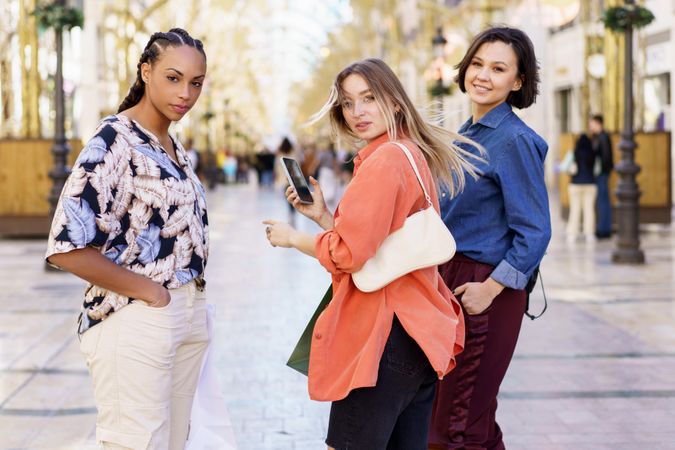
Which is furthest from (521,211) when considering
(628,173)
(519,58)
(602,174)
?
(602,174)

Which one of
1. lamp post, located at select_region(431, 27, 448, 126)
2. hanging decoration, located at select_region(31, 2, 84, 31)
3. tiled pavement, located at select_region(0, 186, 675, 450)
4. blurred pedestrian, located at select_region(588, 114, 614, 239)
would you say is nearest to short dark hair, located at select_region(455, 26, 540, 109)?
tiled pavement, located at select_region(0, 186, 675, 450)

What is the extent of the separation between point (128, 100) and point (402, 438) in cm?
141

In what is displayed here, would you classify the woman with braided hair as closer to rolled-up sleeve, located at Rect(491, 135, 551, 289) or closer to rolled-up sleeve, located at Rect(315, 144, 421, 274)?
rolled-up sleeve, located at Rect(315, 144, 421, 274)

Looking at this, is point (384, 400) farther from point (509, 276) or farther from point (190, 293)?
point (509, 276)

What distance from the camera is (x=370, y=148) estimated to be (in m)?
3.41

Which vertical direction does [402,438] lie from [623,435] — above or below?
above

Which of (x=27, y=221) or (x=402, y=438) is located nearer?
(x=402, y=438)

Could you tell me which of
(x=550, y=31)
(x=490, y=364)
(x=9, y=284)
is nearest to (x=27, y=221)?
(x=9, y=284)

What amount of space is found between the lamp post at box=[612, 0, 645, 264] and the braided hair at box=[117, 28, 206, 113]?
1157 centimetres

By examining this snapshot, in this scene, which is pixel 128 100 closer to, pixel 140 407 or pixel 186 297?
pixel 186 297

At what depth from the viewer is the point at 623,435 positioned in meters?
6.01

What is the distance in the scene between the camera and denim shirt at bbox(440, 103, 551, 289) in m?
4.00

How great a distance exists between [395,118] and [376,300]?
58 cm

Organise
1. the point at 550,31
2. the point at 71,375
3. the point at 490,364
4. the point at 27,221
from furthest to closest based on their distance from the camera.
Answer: the point at 550,31, the point at 27,221, the point at 71,375, the point at 490,364
